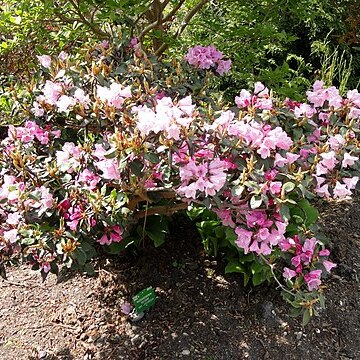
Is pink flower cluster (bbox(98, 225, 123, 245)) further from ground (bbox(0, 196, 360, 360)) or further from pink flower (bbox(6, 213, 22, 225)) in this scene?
ground (bbox(0, 196, 360, 360))

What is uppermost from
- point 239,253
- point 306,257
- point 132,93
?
point 132,93

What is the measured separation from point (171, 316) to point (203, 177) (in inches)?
35.3

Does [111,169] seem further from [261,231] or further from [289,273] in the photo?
[289,273]

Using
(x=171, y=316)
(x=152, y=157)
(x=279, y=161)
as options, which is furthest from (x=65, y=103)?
(x=171, y=316)

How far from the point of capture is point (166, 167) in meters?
1.71

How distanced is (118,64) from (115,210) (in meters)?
0.89

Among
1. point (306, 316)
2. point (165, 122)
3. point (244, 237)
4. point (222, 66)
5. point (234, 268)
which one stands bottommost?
point (234, 268)

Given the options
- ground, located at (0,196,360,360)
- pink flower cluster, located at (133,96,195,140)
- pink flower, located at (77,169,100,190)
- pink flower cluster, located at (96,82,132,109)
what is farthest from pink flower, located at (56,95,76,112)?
ground, located at (0,196,360,360)

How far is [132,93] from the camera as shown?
6.79ft

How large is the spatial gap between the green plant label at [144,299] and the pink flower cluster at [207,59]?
3.32 ft

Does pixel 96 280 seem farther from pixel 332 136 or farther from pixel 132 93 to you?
pixel 332 136

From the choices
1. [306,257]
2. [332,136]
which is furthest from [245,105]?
[306,257]

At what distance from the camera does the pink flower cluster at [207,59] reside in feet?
8.37

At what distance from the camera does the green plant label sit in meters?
2.21
